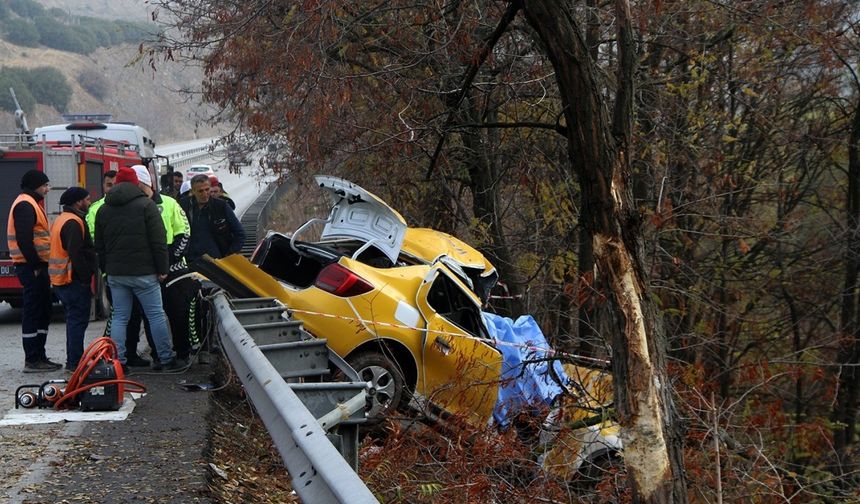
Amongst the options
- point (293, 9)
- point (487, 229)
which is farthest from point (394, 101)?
point (487, 229)

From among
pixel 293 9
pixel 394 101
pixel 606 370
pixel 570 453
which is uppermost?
pixel 293 9

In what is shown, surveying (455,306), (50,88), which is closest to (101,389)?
(455,306)

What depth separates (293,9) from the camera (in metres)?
10.7

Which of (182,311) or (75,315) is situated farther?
(182,311)

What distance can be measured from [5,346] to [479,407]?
6289mm

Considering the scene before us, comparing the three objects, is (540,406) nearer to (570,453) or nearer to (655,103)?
(570,453)

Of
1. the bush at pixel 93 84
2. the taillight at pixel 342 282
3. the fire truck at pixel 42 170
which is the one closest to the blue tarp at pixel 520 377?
the taillight at pixel 342 282

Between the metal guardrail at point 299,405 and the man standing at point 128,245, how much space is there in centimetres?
104

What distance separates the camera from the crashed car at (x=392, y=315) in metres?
8.12

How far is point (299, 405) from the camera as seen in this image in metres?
4.64

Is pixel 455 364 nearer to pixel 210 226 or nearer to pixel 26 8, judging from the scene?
pixel 210 226

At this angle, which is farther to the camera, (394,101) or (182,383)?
(394,101)

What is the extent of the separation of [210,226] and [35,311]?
2.06m

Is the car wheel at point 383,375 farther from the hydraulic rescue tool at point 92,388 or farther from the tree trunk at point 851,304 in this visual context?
the tree trunk at point 851,304
